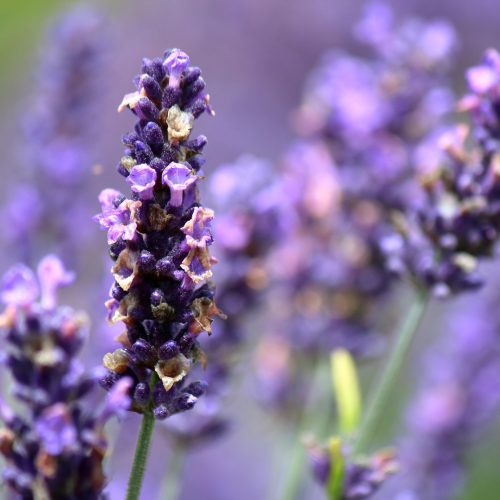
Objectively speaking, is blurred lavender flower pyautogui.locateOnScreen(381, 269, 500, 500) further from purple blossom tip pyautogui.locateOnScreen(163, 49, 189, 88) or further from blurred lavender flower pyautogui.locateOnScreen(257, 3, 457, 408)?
purple blossom tip pyautogui.locateOnScreen(163, 49, 189, 88)

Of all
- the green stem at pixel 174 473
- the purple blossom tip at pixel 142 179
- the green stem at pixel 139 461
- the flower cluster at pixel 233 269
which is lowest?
the green stem at pixel 139 461

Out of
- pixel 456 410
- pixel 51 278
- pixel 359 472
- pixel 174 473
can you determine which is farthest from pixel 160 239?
pixel 456 410

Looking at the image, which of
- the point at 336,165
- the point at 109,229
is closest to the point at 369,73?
the point at 336,165

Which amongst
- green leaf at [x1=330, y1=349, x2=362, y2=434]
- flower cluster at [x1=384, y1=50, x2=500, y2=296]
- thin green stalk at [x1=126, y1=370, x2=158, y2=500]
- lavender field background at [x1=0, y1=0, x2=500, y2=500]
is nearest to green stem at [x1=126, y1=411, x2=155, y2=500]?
thin green stalk at [x1=126, y1=370, x2=158, y2=500]

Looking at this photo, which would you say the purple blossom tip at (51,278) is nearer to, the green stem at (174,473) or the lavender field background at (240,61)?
the green stem at (174,473)

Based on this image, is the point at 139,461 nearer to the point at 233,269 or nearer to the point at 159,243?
the point at 159,243

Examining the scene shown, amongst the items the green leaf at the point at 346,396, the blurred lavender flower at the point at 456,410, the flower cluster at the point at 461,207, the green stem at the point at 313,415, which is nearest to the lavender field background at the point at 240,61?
the blurred lavender flower at the point at 456,410

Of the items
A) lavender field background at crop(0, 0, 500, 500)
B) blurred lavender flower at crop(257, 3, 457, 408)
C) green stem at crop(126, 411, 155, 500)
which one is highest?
lavender field background at crop(0, 0, 500, 500)

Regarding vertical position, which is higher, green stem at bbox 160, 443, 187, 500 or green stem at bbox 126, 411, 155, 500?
green stem at bbox 160, 443, 187, 500
